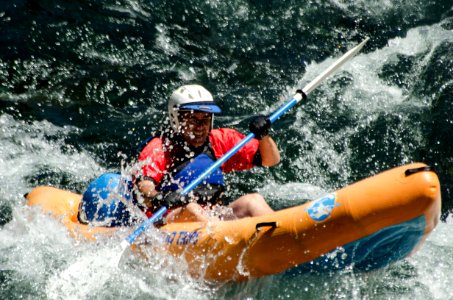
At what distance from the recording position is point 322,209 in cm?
450

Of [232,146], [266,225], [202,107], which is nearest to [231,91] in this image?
[232,146]

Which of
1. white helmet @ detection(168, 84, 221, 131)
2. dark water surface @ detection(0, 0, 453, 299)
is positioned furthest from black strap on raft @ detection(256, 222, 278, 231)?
white helmet @ detection(168, 84, 221, 131)

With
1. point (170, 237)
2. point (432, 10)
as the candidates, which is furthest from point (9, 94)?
point (432, 10)

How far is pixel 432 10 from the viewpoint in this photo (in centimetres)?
926

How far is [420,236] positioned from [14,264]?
2.96 m

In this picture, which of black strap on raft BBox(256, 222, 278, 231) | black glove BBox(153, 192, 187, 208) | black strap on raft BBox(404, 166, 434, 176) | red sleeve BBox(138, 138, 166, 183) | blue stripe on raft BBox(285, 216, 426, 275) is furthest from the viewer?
red sleeve BBox(138, 138, 166, 183)

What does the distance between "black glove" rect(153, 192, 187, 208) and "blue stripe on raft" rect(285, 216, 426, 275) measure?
38.6 inches

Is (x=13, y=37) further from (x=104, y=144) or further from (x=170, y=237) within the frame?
(x=170, y=237)

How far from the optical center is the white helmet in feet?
18.2

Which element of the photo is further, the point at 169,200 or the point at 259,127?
the point at 259,127

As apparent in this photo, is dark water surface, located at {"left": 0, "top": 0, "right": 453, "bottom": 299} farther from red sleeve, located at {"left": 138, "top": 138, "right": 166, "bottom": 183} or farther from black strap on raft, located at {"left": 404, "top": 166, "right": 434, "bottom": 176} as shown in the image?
black strap on raft, located at {"left": 404, "top": 166, "right": 434, "bottom": 176}

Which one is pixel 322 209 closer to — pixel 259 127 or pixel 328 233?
pixel 328 233

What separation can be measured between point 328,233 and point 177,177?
1.46 metres

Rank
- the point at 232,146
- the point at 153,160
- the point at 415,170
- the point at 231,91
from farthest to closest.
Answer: the point at 231,91
the point at 232,146
the point at 153,160
the point at 415,170
